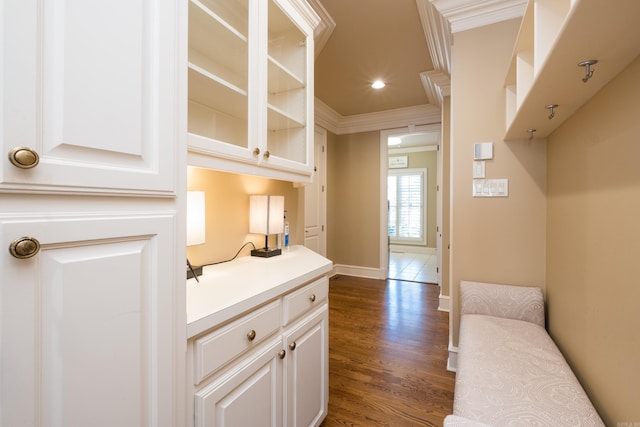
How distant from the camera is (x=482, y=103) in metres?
2.08

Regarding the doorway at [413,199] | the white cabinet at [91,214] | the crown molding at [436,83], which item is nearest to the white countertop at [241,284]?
the white cabinet at [91,214]

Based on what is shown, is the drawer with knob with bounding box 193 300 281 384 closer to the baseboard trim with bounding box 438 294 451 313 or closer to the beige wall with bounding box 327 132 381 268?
the baseboard trim with bounding box 438 294 451 313

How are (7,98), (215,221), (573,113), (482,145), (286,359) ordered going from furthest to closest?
(482,145) < (215,221) < (573,113) < (286,359) < (7,98)

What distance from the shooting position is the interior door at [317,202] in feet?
14.3

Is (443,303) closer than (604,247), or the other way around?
(604,247)

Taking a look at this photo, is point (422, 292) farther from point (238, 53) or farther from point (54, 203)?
point (54, 203)

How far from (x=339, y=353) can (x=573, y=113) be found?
85.3 inches

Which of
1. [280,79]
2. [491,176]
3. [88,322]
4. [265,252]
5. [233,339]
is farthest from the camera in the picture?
[491,176]

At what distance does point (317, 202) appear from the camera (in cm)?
454

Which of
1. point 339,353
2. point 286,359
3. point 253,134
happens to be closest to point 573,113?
point 253,134

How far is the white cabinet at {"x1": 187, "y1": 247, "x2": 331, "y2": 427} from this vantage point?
0.90 metres

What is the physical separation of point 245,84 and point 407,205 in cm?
701

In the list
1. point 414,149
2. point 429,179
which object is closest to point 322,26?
point 414,149

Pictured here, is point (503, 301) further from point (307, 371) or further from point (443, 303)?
point (443, 303)
